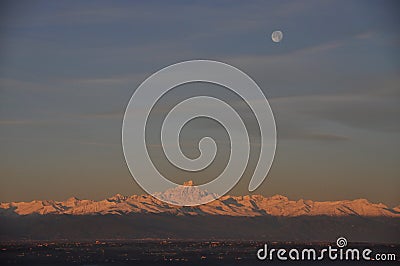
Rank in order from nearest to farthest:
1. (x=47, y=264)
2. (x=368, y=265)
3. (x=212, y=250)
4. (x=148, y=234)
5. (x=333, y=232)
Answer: (x=47, y=264) → (x=368, y=265) → (x=212, y=250) → (x=148, y=234) → (x=333, y=232)

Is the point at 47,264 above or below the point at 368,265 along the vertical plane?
below

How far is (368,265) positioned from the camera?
55375 mm

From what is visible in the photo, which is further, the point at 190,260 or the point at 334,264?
the point at 334,264

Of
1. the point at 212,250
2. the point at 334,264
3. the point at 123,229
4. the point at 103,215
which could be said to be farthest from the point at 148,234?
the point at 334,264

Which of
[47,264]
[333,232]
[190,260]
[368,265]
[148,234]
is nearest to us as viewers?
[47,264]

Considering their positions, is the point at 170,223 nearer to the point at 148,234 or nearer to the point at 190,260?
the point at 148,234

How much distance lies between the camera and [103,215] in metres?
93.9

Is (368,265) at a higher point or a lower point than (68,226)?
lower

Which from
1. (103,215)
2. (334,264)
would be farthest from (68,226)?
(334,264)

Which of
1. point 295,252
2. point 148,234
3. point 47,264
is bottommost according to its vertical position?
point 47,264

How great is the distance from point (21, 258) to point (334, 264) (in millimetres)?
24711

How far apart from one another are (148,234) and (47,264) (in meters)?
35.8

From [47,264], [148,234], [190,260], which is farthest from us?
[148,234]

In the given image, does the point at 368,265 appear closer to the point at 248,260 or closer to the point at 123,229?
the point at 248,260
